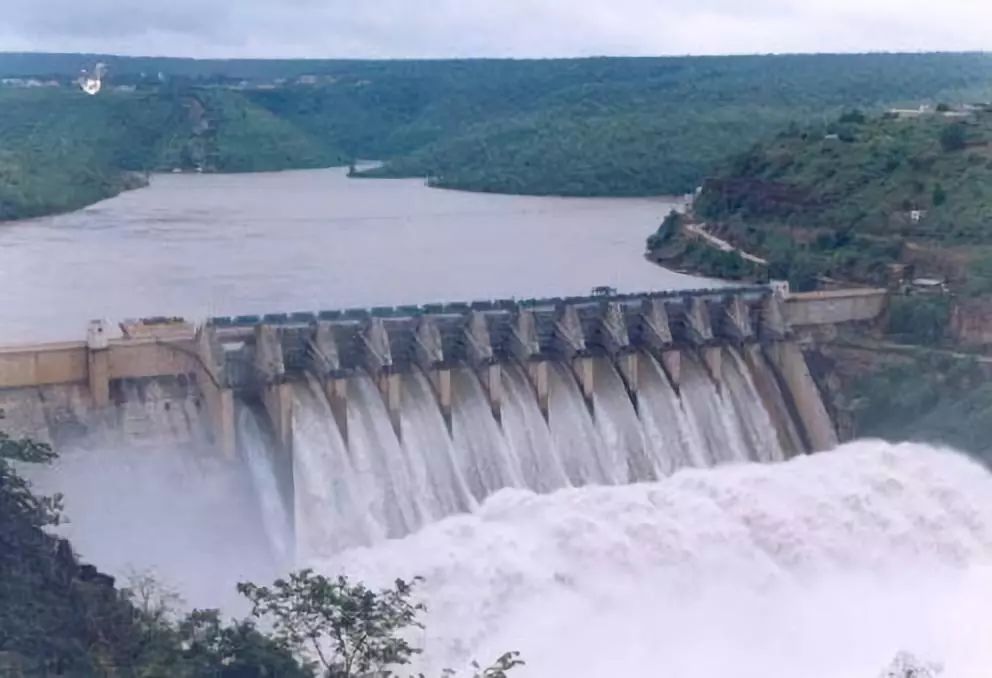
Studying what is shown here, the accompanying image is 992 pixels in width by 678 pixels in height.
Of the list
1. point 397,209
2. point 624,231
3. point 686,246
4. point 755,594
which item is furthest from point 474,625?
point 397,209

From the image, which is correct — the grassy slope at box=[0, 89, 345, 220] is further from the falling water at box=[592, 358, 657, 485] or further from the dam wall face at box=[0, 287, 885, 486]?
the falling water at box=[592, 358, 657, 485]

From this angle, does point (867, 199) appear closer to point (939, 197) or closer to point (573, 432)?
point (939, 197)

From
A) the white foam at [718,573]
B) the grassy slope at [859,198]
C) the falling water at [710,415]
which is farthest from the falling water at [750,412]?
the grassy slope at [859,198]

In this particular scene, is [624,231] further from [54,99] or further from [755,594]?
[54,99]

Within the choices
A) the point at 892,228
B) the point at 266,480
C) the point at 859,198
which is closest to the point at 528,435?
the point at 266,480

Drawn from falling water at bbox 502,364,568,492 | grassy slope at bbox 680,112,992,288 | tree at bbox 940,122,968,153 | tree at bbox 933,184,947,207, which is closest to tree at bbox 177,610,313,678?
falling water at bbox 502,364,568,492

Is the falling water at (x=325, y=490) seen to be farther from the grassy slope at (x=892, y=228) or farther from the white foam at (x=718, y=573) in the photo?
the grassy slope at (x=892, y=228)
